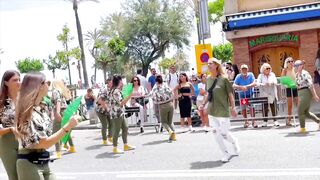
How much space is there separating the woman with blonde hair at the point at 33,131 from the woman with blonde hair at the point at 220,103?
4824 mm

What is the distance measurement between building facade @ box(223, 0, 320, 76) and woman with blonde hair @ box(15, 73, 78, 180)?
1633 centimetres

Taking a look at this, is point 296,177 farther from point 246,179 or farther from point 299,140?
point 299,140

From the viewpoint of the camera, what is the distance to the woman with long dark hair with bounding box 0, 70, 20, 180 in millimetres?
5401

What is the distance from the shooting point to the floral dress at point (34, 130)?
4125 mm

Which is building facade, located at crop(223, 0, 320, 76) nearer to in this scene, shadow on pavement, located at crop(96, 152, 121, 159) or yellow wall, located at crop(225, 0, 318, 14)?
yellow wall, located at crop(225, 0, 318, 14)

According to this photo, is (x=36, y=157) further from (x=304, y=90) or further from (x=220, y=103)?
(x=304, y=90)

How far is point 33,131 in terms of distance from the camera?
4145 millimetres

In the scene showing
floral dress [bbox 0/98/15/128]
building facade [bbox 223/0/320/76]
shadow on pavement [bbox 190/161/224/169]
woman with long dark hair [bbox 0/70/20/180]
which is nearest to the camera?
woman with long dark hair [bbox 0/70/20/180]

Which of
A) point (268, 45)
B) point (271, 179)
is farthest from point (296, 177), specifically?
point (268, 45)

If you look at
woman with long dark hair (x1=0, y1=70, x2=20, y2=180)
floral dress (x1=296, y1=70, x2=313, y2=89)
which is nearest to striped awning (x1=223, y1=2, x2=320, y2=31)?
floral dress (x1=296, y1=70, x2=313, y2=89)

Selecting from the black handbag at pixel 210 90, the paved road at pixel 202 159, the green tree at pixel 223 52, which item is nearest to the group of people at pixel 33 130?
the paved road at pixel 202 159

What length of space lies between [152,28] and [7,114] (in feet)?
150

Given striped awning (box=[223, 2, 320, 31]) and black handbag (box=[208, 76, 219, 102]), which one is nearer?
black handbag (box=[208, 76, 219, 102])

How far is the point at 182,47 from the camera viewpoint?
53.8 metres
